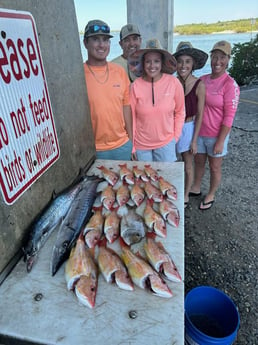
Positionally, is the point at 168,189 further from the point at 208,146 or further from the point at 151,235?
the point at 208,146

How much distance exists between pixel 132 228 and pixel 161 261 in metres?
0.32

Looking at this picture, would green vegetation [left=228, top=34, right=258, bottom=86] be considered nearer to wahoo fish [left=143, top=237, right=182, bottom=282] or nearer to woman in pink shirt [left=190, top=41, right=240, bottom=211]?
woman in pink shirt [left=190, top=41, right=240, bottom=211]

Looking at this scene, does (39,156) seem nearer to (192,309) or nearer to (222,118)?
(192,309)

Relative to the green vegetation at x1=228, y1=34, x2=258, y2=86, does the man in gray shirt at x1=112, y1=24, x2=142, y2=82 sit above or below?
above

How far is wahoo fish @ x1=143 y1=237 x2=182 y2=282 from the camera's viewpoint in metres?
1.27

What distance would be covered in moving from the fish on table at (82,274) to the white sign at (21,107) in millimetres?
439

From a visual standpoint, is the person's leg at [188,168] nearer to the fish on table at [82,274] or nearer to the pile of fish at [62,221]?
the pile of fish at [62,221]

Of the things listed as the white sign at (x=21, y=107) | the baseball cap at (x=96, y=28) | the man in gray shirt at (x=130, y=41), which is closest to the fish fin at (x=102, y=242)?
the white sign at (x=21, y=107)

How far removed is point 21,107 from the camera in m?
1.35

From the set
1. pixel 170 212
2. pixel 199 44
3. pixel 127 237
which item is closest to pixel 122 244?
pixel 127 237

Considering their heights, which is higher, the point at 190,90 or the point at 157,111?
the point at 190,90

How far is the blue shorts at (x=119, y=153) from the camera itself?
9.43ft

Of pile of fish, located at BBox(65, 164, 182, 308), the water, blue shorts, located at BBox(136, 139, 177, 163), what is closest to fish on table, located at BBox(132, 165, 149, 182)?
pile of fish, located at BBox(65, 164, 182, 308)

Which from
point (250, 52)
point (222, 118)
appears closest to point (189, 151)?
point (222, 118)
